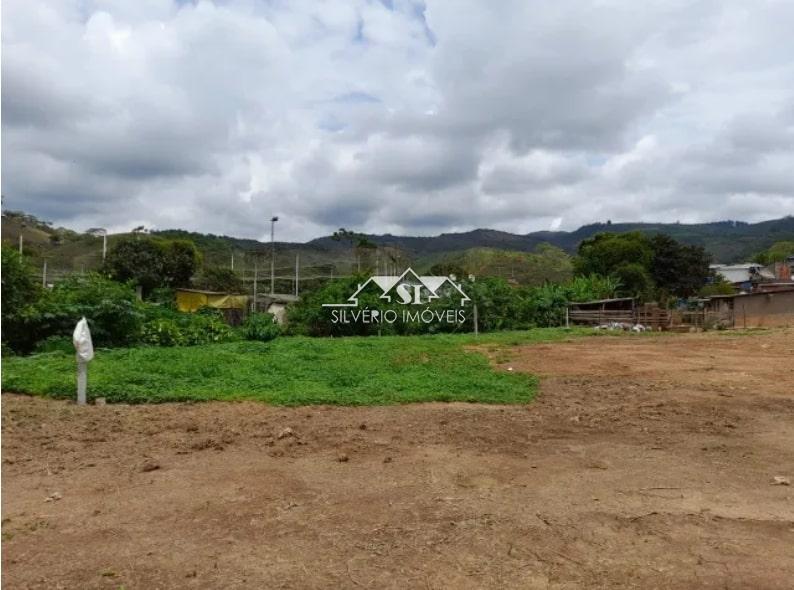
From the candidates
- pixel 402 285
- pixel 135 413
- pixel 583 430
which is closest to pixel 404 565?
pixel 583 430

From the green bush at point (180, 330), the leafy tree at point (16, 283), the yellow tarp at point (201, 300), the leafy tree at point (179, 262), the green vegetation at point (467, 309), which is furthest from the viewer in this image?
the leafy tree at point (179, 262)

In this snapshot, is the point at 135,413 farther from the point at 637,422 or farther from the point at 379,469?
the point at 637,422

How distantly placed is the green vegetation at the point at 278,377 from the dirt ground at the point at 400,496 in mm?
477

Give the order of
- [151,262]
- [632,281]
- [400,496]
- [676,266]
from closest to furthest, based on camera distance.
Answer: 1. [400,496]
2. [151,262]
3. [632,281]
4. [676,266]

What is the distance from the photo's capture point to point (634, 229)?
161ft

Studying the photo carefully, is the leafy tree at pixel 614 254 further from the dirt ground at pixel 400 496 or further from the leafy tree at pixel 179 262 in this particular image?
the dirt ground at pixel 400 496

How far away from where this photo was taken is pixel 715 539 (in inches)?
119

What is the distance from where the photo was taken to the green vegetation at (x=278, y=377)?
714cm

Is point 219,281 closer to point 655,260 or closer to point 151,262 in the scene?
point 151,262

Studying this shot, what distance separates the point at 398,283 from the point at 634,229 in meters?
34.6

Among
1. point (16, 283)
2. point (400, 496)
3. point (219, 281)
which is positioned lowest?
point (400, 496)

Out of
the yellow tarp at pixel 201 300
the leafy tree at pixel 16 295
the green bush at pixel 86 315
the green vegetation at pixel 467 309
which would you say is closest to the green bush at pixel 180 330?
the green bush at pixel 86 315

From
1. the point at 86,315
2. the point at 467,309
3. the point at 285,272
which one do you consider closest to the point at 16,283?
the point at 86,315

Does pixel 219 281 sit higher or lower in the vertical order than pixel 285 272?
lower
